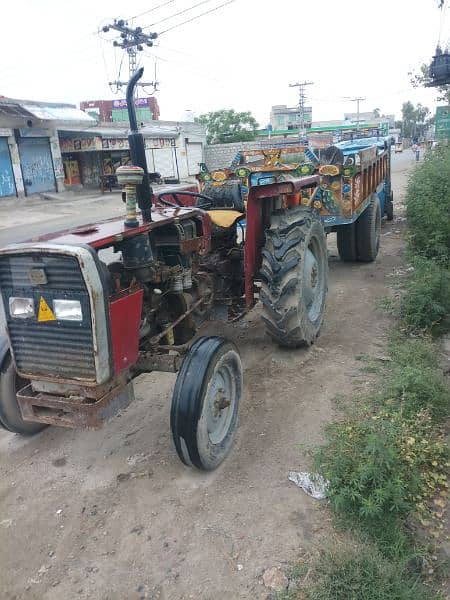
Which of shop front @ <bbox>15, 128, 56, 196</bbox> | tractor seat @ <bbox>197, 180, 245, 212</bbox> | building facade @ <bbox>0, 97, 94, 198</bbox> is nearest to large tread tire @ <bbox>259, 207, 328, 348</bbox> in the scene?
tractor seat @ <bbox>197, 180, 245, 212</bbox>

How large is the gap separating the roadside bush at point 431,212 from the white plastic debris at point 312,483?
15.3ft

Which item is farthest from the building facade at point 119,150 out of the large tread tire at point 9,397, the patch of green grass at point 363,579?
the patch of green grass at point 363,579

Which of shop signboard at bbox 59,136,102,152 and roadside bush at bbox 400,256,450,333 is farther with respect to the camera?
shop signboard at bbox 59,136,102,152

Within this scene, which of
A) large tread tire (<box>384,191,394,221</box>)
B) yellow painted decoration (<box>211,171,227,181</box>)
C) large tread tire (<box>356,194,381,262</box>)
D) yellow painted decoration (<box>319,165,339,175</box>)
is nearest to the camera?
yellow painted decoration (<box>211,171,227,181</box>)

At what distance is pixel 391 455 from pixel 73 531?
1861 millimetres

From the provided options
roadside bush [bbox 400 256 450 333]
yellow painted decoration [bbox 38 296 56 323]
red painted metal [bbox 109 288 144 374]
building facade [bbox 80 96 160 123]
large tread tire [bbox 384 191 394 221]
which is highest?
building facade [bbox 80 96 160 123]

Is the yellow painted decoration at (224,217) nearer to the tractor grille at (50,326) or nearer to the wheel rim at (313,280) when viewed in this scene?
the wheel rim at (313,280)

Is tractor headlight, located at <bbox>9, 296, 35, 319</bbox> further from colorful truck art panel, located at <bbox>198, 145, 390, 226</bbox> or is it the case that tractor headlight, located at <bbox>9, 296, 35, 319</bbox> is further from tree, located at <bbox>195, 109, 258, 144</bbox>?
tree, located at <bbox>195, 109, 258, 144</bbox>

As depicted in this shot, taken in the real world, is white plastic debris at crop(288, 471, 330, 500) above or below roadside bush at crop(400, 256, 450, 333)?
below

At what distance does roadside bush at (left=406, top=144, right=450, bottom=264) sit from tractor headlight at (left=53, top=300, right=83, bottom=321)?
5.53m

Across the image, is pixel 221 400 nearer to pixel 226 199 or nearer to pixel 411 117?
pixel 226 199

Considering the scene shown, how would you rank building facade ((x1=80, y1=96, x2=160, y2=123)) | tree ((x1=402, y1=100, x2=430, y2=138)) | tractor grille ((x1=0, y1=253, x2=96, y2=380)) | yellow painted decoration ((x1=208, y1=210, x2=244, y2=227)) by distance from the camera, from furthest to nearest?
tree ((x1=402, y1=100, x2=430, y2=138)), building facade ((x1=80, y1=96, x2=160, y2=123)), yellow painted decoration ((x1=208, y1=210, x2=244, y2=227)), tractor grille ((x1=0, y1=253, x2=96, y2=380))

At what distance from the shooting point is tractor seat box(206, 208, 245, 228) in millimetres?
4535

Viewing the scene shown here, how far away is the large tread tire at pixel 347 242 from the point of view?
7.96 meters
